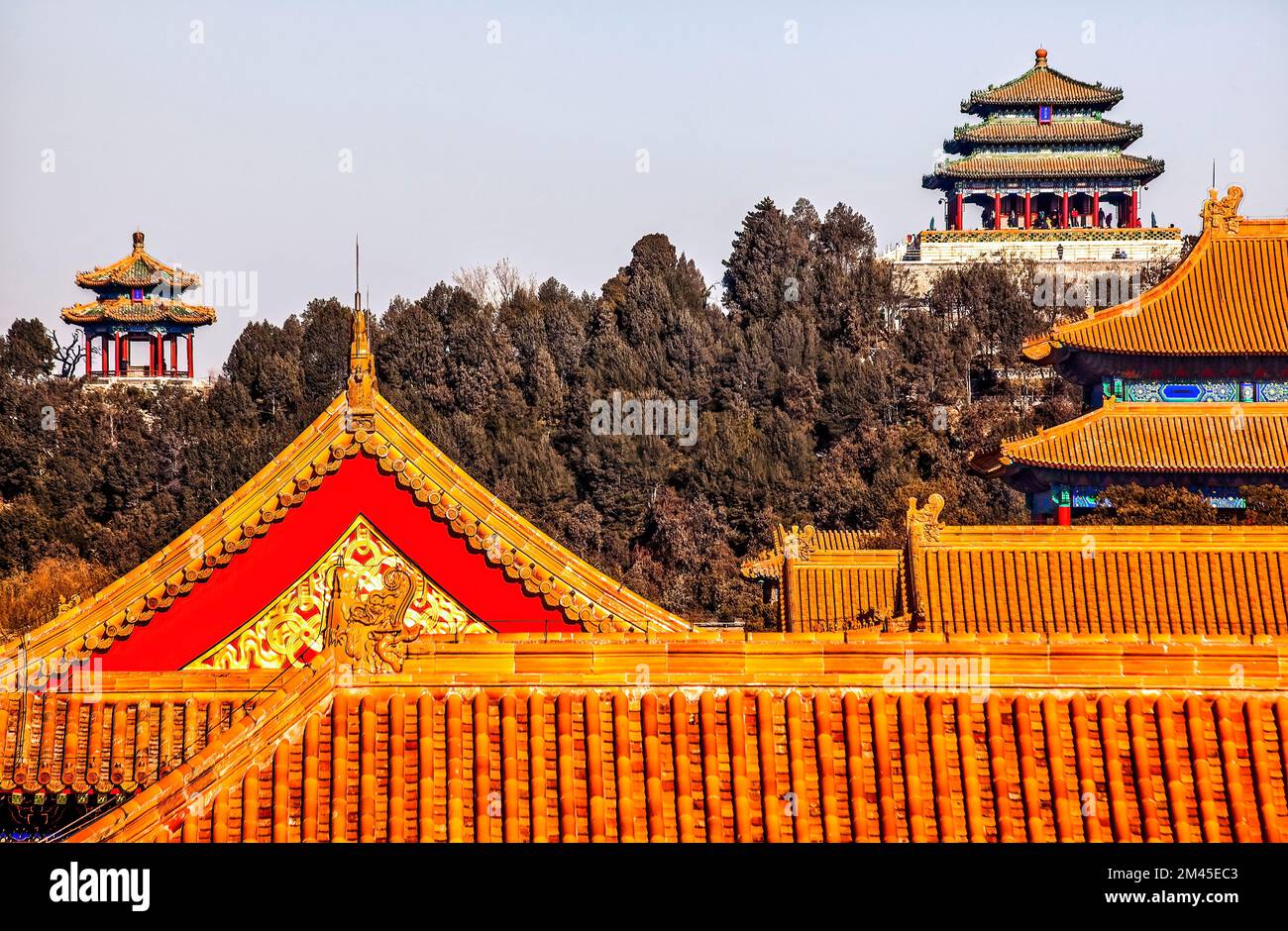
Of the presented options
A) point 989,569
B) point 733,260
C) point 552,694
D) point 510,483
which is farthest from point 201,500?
point 552,694

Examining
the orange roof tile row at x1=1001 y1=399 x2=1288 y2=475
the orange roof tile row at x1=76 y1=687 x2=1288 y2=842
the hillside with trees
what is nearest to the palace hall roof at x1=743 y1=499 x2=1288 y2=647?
the orange roof tile row at x1=76 y1=687 x2=1288 y2=842

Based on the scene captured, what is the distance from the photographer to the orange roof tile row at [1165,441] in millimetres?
38844

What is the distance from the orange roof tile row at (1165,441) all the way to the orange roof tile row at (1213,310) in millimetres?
1383

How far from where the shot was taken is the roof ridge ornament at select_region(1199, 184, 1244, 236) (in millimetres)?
40250

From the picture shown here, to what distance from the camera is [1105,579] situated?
23812 mm

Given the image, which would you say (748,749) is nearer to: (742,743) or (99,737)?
(742,743)

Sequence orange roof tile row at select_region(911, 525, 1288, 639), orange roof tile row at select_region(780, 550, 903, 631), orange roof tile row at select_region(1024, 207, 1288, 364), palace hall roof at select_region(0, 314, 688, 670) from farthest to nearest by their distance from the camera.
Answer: orange roof tile row at select_region(1024, 207, 1288, 364) < orange roof tile row at select_region(780, 550, 903, 631) < orange roof tile row at select_region(911, 525, 1288, 639) < palace hall roof at select_region(0, 314, 688, 670)

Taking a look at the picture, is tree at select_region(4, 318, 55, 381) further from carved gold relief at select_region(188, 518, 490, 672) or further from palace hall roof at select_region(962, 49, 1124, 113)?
carved gold relief at select_region(188, 518, 490, 672)

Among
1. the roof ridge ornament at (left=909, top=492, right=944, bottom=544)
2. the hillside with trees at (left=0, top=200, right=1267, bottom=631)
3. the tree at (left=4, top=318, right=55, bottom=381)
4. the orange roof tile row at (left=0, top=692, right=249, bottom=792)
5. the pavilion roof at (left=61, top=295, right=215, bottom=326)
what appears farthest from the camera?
the pavilion roof at (left=61, top=295, right=215, bottom=326)

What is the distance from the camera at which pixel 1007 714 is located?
1062 centimetres

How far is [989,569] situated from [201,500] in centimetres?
3644

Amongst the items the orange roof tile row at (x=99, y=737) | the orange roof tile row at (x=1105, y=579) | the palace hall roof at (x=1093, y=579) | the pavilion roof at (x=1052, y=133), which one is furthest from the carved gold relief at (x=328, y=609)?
the pavilion roof at (x=1052, y=133)

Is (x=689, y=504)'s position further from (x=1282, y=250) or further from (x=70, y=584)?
(x=1282, y=250)

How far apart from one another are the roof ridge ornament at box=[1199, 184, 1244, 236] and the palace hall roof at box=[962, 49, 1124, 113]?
37.1 m
